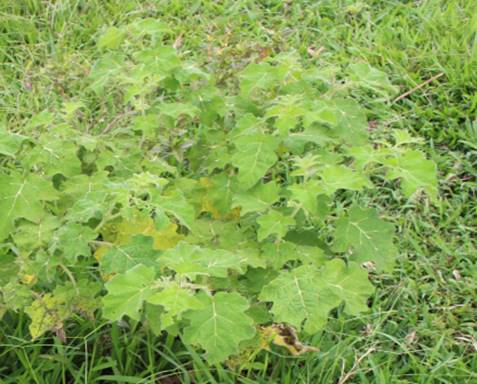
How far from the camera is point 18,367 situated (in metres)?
2.69

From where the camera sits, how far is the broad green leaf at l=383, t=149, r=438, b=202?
2258 millimetres

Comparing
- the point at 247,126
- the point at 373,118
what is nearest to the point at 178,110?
the point at 247,126

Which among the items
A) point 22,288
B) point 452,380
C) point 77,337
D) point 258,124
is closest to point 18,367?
point 77,337

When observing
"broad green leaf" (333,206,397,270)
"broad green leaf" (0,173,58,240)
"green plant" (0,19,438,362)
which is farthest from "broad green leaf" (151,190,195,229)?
"broad green leaf" (333,206,397,270)

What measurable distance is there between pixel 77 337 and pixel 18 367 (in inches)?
8.8

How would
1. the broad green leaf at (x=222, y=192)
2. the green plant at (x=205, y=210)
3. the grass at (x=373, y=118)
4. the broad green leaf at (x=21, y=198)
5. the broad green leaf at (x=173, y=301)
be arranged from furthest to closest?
the grass at (x=373, y=118) < the broad green leaf at (x=222, y=192) < the broad green leaf at (x=21, y=198) < the green plant at (x=205, y=210) < the broad green leaf at (x=173, y=301)

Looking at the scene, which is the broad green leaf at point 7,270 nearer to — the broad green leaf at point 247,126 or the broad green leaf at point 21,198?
the broad green leaf at point 21,198

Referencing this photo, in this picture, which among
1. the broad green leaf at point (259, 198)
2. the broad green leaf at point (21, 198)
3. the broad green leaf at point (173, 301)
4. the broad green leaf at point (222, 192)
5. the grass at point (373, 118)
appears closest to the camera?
the broad green leaf at point (173, 301)

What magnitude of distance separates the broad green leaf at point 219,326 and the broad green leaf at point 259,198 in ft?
1.12

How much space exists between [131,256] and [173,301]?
0.94ft

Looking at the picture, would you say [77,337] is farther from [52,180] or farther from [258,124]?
[258,124]

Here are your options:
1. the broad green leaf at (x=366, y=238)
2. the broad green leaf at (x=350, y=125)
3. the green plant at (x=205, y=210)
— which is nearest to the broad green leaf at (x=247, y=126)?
the green plant at (x=205, y=210)

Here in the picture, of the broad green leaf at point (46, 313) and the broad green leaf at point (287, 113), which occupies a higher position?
the broad green leaf at point (287, 113)

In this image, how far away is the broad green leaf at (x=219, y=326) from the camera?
2.02 metres
